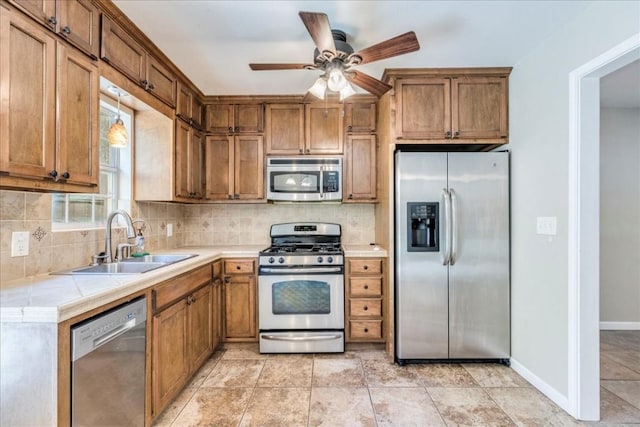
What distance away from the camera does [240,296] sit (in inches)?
111

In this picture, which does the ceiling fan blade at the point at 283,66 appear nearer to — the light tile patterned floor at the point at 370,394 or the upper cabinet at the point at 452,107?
the upper cabinet at the point at 452,107

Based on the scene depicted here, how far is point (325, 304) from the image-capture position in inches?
107

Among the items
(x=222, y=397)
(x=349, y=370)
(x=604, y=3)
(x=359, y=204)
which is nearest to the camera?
(x=604, y=3)

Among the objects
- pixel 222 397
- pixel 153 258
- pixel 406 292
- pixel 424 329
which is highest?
pixel 153 258

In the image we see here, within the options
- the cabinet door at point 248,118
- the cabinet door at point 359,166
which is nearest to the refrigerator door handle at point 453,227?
the cabinet door at point 359,166

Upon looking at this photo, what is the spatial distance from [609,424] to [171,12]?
364cm

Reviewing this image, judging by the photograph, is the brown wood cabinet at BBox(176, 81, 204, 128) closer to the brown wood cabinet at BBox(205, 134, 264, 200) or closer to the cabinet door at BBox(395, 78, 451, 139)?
the brown wood cabinet at BBox(205, 134, 264, 200)

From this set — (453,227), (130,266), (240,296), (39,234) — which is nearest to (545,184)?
(453,227)

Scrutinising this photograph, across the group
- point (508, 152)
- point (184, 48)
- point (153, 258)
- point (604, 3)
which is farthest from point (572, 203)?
point (153, 258)

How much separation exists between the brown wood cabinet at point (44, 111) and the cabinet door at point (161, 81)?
1.77ft

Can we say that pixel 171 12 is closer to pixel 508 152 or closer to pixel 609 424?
pixel 508 152

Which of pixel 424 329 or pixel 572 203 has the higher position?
pixel 572 203

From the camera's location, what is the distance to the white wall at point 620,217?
10.6 feet

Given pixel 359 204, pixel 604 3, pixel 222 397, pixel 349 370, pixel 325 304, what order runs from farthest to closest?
pixel 359 204 < pixel 325 304 < pixel 349 370 < pixel 222 397 < pixel 604 3
